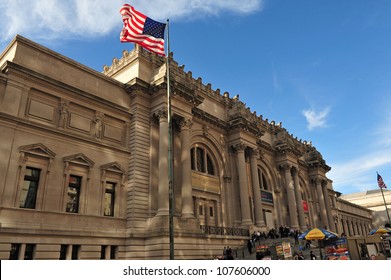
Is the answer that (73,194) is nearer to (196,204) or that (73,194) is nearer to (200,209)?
(196,204)

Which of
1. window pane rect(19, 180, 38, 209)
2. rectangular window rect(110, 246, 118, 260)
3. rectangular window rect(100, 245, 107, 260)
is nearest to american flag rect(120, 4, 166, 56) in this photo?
window pane rect(19, 180, 38, 209)

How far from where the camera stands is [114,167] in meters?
23.9

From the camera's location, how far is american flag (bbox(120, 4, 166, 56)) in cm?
1872

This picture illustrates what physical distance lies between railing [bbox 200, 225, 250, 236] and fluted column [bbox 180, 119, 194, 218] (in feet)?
9.86

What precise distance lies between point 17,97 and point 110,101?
6851 mm

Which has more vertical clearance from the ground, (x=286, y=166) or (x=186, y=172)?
(x=286, y=166)

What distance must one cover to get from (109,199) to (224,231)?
11.9m

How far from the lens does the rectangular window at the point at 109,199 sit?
23052 mm

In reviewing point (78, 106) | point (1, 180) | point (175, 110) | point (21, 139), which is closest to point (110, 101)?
point (78, 106)

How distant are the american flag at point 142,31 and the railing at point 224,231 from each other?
15582mm

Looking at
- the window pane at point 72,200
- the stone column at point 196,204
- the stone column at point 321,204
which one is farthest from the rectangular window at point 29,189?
the stone column at point 321,204

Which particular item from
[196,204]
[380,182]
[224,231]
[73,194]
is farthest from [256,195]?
[380,182]

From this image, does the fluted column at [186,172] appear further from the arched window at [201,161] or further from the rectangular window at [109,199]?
the rectangular window at [109,199]

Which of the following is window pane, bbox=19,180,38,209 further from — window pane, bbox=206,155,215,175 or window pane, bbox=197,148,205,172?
window pane, bbox=206,155,215,175
